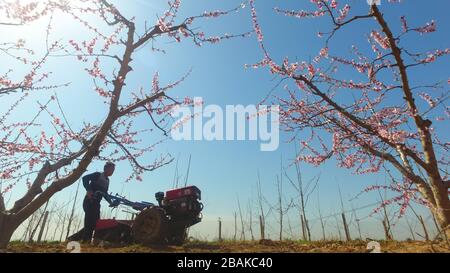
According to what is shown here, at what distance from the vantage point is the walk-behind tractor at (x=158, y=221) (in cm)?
668

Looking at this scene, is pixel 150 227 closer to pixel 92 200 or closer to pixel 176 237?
pixel 176 237

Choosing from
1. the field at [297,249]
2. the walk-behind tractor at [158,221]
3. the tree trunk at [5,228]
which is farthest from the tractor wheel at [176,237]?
the tree trunk at [5,228]

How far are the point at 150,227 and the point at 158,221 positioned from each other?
0.24 m

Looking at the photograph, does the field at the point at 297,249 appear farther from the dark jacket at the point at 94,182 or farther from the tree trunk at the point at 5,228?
the dark jacket at the point at 94,182

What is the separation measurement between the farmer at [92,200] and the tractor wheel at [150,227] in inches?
42.6

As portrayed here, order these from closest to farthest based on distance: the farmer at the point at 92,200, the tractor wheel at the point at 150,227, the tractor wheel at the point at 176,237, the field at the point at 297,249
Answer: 1. the field at the point at 297,249
2. the tractor wheel at the point at 150,227
3. the tractor wheel at the point at 176,237
4. the farmer at the point at 92,200

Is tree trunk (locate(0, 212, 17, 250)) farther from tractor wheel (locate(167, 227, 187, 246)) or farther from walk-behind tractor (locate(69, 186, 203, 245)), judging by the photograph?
tractor wheel (locate(167, 227, 187, 246))

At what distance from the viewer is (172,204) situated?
699 cm

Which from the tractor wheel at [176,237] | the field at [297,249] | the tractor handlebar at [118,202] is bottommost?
the field at [297,249]

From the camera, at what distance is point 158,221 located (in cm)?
663
